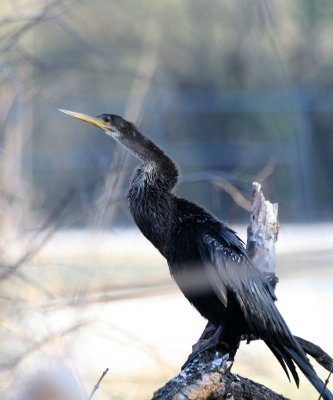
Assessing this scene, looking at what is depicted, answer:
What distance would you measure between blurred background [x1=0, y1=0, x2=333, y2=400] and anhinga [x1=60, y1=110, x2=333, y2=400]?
176 mm

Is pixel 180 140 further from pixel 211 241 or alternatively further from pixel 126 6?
pixel 211 241

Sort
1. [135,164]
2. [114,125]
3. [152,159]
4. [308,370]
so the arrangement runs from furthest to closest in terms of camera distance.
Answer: [135,164], [114,125], [152,159], [308,370]

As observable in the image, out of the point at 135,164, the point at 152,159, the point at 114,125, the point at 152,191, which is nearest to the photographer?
the point at 152,191

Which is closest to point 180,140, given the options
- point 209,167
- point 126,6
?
point 209,167

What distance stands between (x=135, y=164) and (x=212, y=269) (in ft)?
7.48

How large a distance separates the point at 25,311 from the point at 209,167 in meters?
5.41

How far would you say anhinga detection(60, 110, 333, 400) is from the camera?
3.29 meters

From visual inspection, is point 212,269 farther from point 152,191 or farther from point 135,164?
point 135,164

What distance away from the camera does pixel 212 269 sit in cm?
338

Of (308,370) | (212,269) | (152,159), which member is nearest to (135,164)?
(152,159)

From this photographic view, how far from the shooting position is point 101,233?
3670 mm

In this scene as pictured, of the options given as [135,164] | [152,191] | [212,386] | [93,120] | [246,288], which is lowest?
[212,386]

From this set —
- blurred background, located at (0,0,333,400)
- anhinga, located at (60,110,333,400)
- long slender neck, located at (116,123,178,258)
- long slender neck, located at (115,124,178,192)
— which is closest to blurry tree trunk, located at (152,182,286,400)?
blurred background, located at (0,0,333,400)

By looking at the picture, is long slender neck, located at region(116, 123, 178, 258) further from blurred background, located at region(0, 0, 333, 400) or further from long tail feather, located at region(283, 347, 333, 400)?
long tail feather, located at region(283, 347, 333, 400)
